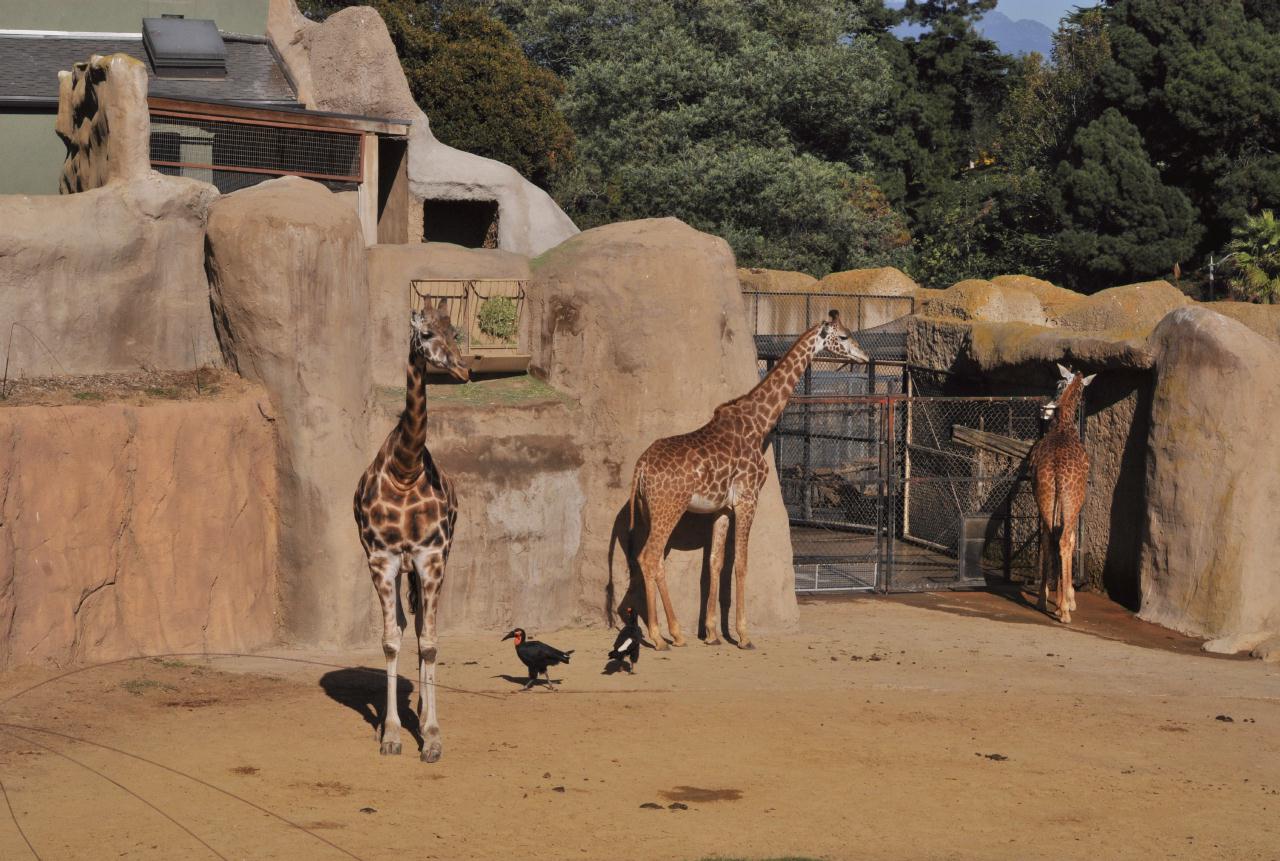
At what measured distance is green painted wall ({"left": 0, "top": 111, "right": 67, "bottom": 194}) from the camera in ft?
80.9

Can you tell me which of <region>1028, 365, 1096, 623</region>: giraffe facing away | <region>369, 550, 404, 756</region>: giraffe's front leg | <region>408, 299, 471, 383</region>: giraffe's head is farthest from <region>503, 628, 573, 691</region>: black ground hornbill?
<region>1028, 365, 1096, 623</region>: giraffe facing away

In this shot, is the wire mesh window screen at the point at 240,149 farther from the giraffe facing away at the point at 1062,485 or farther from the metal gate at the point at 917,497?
the giraffe facing away at the point at 1062,485

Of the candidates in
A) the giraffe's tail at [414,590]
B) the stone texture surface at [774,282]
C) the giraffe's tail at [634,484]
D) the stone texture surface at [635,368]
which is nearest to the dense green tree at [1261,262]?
the stone texture surface at [774,282]

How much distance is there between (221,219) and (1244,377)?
1071cm

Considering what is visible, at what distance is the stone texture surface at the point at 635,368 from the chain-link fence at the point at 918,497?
2.22 metres

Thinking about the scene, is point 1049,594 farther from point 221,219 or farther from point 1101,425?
point 221,219

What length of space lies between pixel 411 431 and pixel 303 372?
10.9 feet

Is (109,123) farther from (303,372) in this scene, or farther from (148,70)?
(148,70)

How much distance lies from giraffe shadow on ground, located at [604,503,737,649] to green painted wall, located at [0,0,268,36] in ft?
56.0

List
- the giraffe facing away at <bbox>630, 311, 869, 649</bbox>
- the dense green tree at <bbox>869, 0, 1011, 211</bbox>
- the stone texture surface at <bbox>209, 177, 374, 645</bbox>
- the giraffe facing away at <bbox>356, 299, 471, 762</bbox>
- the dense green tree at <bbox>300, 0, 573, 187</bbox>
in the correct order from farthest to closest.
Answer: the dense green tree at <bbox>869, 0, 1011, 211</bbox> → the dense green tree at <bbox>300, 0, 573, 187</bbox> → the giraffe facing away at <bbox>630, 311, 869, 649</bbox> → the stone texture surface at <bbox>209, 177, 374, 645</bbox> → the giraffe facing away at <bbox>356, 299, 471, 762</bbox>

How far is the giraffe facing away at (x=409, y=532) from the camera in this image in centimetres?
1073

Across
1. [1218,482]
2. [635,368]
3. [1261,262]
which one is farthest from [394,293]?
[1261,262]

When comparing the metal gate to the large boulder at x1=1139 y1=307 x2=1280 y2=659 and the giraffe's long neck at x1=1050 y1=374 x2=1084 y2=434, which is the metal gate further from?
the large boulder at x1=1139 y1=307 x2=1280 y2=659

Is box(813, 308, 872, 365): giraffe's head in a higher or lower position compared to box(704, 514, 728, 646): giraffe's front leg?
higher
